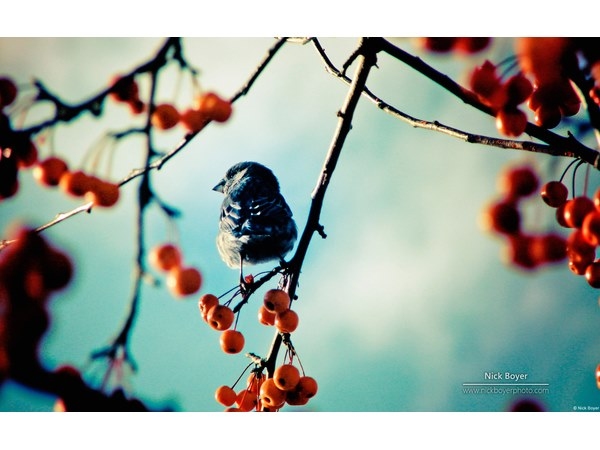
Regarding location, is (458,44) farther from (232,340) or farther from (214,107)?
(232,340)

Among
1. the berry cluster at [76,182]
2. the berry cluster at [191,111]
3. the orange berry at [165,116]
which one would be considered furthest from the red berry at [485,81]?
the berry cluster at [76,182]

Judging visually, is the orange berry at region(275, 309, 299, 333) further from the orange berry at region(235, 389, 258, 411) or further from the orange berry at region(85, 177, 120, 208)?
the orange berry at region(85, 177, 120, 208)

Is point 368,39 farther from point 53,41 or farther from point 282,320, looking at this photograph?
point 53,41

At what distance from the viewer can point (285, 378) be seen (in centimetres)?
135

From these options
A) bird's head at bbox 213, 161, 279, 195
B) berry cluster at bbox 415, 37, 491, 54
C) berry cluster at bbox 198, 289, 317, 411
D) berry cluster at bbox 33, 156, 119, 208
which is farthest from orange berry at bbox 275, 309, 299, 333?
bird's head at bbox 213, 161, 279, 195

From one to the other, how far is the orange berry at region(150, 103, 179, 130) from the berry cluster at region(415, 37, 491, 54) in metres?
0.62

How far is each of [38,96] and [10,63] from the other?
37.6 inches

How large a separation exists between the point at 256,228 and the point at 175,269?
95 centimetres

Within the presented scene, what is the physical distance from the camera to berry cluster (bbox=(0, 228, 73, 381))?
31.0 inches

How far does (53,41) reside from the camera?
1610 millimetres

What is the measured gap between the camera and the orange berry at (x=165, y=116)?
1120 millimetres

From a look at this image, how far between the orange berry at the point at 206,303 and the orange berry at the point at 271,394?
0.84 feet

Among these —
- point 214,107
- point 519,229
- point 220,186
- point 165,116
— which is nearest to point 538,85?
point 519,229
